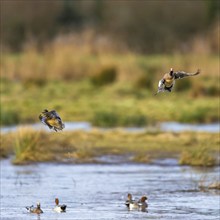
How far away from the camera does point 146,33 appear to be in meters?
57.9

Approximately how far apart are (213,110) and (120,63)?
887cm

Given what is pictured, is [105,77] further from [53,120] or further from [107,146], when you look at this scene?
[53,120]

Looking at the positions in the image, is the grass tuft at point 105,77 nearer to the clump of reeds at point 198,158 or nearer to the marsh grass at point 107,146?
the marsh grass at point 107,146

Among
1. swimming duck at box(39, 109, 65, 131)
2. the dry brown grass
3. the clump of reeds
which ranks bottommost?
swimming duck at box(39, 109, 65, 131)

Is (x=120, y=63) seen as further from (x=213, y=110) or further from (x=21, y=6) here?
(x=21, y=6)

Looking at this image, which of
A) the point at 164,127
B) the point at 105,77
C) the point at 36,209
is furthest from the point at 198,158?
the point at 105,77

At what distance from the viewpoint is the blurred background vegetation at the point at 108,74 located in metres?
28.6

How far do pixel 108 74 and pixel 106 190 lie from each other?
19741 millimetres

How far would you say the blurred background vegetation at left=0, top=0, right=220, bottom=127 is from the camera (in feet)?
93.8

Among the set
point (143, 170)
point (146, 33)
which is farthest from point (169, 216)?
point (146, 33)

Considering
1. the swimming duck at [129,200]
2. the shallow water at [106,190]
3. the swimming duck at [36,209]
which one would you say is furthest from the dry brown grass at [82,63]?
the swimming duck at [36,209]

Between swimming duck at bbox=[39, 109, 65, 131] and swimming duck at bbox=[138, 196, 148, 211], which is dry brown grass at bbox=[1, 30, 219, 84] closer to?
swimming duck at bbox=[138, 196, 148, 211]

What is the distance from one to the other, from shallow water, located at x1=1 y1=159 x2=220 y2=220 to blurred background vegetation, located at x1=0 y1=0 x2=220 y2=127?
22.0 ft

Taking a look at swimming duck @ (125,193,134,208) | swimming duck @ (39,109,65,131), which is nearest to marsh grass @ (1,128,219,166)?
swimming duck @ (125,193,134,208)
